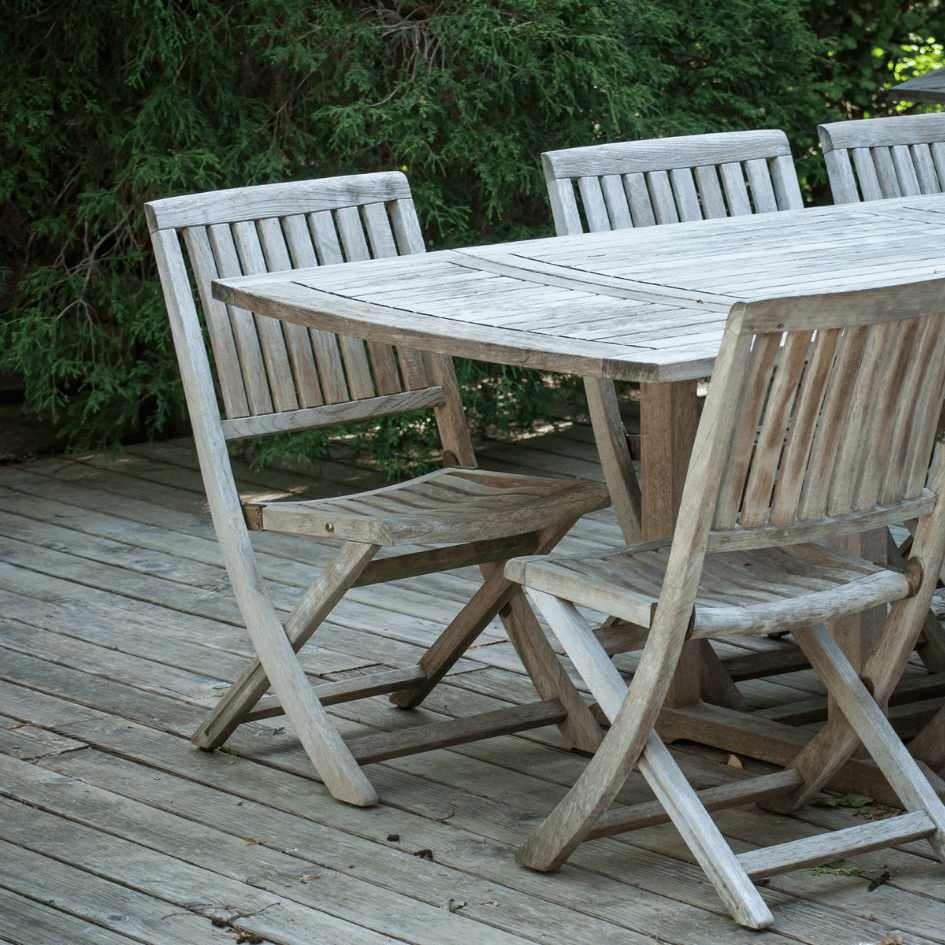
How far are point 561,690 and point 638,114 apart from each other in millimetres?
2801

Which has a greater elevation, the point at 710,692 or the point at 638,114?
the point at 638,114

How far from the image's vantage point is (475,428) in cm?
617

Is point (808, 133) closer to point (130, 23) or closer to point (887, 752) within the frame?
point (130, 23)

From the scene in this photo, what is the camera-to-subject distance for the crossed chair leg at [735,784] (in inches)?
102

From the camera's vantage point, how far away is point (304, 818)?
9.99 feet

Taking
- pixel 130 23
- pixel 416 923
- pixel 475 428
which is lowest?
pixel 475 428

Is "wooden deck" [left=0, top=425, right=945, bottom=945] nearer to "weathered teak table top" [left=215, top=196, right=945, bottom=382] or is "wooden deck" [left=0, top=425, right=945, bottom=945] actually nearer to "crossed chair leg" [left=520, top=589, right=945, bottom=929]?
"crossed chair leg" [left=520, top=589, right=945, bottom=929]

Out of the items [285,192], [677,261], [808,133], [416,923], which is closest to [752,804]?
[416,923]

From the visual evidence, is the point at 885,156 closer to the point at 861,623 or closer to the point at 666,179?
the point at 666,179

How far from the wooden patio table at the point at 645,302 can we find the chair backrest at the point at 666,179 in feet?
0.64

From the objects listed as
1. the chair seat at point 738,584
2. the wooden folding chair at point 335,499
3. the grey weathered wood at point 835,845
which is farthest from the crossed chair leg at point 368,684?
the grey weathered wood at point 835,845

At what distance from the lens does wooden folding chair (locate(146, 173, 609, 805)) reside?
10.3ft

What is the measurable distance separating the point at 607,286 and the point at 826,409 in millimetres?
583

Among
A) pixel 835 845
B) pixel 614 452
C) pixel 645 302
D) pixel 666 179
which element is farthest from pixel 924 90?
pixel 835 845
